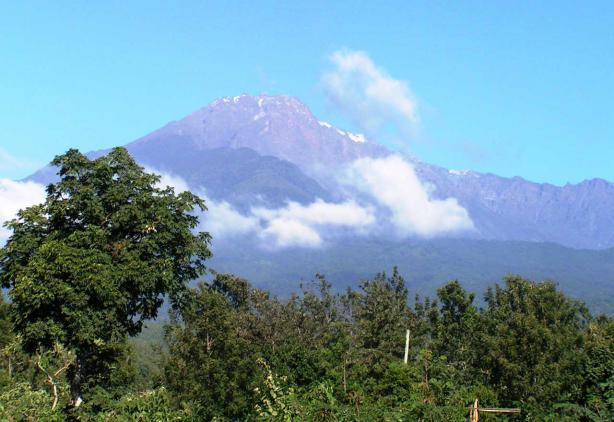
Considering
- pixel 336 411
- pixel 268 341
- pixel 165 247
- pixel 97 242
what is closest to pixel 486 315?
pixel 268 341

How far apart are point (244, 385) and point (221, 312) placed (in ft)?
16.2

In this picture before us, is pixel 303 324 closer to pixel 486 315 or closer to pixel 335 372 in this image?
→ pixel 486 315

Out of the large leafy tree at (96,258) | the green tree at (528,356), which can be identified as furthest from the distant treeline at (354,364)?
the large leafy tree at (96,258)

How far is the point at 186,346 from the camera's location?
102ft

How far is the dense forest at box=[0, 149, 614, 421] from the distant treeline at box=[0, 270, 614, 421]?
0.21ft

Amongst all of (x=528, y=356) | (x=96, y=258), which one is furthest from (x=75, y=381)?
(x=528, y=356)

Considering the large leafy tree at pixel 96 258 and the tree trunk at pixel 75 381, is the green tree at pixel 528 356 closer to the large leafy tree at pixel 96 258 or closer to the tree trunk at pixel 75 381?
the large leafy tree at pixel 96 258

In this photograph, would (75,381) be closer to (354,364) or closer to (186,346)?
(354,364)

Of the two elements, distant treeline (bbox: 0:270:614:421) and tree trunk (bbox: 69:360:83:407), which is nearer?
distant treeline (bbox: 0:270:614:421)

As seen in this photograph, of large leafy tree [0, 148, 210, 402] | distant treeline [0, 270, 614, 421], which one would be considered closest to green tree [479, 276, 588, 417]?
distant treeline [0, 270, 614, 421]

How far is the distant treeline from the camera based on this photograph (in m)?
12.1

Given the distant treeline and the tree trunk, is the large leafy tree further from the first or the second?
the distant treeline

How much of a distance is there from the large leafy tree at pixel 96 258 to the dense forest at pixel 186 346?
1.7 inches

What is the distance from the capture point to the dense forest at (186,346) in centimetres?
1247
